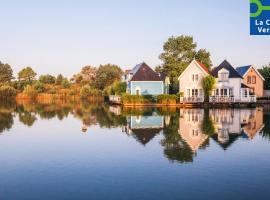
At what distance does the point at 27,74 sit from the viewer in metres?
137

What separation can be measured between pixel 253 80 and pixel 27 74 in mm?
95687

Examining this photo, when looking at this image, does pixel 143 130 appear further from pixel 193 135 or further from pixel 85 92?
pixel 85 92

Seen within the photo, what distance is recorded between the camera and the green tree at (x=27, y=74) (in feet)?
450

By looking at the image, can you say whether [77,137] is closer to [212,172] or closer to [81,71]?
[212,172]

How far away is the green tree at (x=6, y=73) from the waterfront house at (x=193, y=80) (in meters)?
93.9

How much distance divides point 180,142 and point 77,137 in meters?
8.32

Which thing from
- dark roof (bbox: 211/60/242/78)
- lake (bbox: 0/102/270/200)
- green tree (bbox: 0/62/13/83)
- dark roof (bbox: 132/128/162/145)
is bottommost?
lake (bbox: 0/102/270/200)

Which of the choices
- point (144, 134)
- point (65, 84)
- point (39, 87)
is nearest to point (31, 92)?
point (39, 87)

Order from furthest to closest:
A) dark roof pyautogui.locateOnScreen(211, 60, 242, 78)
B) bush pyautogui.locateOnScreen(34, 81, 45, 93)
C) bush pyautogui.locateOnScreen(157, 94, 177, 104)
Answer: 1. bush pyautogui.locateOnScreen(34, 81, 45, 93)
2. dark roof pyautogui.locateOnScreen(211, 60, 242, 78)
3. bush pyautogui.locateOnScreen(157, 94, 177, 104)

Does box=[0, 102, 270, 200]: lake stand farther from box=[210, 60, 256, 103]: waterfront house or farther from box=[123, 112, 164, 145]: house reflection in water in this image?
box=[210, 60, 256, 103]: waterfront house

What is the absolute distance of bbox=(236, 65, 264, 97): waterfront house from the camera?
227 ft

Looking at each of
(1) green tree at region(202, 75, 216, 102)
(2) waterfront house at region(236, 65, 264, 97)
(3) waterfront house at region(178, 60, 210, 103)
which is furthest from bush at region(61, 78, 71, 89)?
(1) green tree at region(202, 75, 216, 102)

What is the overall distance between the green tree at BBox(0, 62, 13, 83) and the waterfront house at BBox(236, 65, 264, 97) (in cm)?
9866

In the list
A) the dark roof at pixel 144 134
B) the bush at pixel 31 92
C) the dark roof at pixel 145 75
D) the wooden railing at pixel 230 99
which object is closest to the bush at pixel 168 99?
the wooden railing at pixel 230 99
